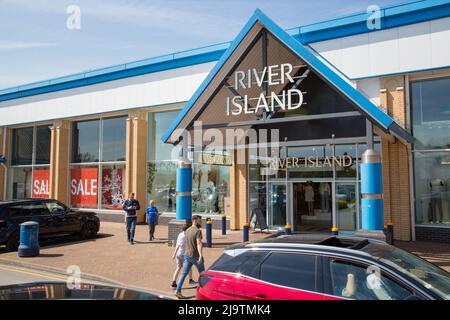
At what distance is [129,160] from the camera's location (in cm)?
2023

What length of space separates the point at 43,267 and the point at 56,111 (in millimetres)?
15949

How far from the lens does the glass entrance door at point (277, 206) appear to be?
16.4m

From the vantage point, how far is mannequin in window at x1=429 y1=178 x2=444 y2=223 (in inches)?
515

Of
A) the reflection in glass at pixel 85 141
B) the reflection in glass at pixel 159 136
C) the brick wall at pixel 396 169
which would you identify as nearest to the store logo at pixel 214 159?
the reflection in glass at pixel 159 136

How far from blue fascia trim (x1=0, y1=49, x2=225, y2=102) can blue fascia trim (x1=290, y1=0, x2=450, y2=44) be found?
4.38 m

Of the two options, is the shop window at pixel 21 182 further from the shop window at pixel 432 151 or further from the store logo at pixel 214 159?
the shop window at pixel 432 151

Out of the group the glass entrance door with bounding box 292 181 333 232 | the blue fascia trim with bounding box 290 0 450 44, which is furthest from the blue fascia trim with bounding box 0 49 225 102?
the glass entrance door with bounding box 292 181 333 232

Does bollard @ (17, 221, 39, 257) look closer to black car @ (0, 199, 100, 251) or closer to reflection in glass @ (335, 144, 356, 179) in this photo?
black car @ (0, 199, 100, 251)

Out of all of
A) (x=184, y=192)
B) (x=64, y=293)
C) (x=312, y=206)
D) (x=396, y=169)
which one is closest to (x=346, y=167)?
(x=396, y=169)

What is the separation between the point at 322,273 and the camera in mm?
4113

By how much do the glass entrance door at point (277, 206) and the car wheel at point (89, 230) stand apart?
306 inches

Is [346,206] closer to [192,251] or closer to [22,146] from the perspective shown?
[192,251]

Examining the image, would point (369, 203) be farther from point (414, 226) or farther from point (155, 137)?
point (155, 137)

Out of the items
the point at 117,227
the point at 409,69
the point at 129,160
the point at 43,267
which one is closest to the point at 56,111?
the point at 129,160
